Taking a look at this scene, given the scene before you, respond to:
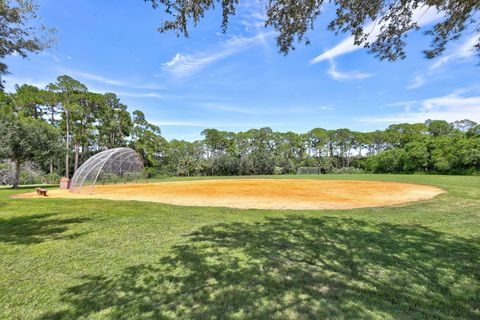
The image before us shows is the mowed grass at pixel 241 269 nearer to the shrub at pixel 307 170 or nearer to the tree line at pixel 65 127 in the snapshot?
the tree line at pixel 65 127

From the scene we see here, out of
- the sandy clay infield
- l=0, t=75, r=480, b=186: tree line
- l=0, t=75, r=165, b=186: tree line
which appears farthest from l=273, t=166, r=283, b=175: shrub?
the sandy clay infield

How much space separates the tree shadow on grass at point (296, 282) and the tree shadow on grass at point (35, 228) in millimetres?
3002

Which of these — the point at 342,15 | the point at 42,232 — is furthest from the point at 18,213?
the point at 342,15

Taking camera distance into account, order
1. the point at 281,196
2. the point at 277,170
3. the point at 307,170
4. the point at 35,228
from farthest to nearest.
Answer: the point at 307,170 < the point at 277,170 < the point at 281,196 < the point at 35,228

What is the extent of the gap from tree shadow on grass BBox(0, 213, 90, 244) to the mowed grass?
41 millimetres

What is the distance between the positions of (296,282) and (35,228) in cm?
678

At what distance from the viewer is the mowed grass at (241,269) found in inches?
97.3

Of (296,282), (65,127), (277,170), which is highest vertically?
(65,127)

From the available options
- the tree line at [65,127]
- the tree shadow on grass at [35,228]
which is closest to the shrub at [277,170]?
the tree line at [65,127]

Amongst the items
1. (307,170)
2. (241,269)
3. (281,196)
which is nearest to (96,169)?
(281,196)

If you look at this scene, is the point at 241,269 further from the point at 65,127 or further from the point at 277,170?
the point at 277,170

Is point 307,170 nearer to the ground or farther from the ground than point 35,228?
nearer to the ground

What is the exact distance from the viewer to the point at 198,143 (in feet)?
203

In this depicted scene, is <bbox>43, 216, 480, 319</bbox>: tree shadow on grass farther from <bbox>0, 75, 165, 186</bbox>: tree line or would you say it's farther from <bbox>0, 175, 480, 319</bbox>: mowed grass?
<bbox>0, 75, 165, 186</bbox>: tree line
